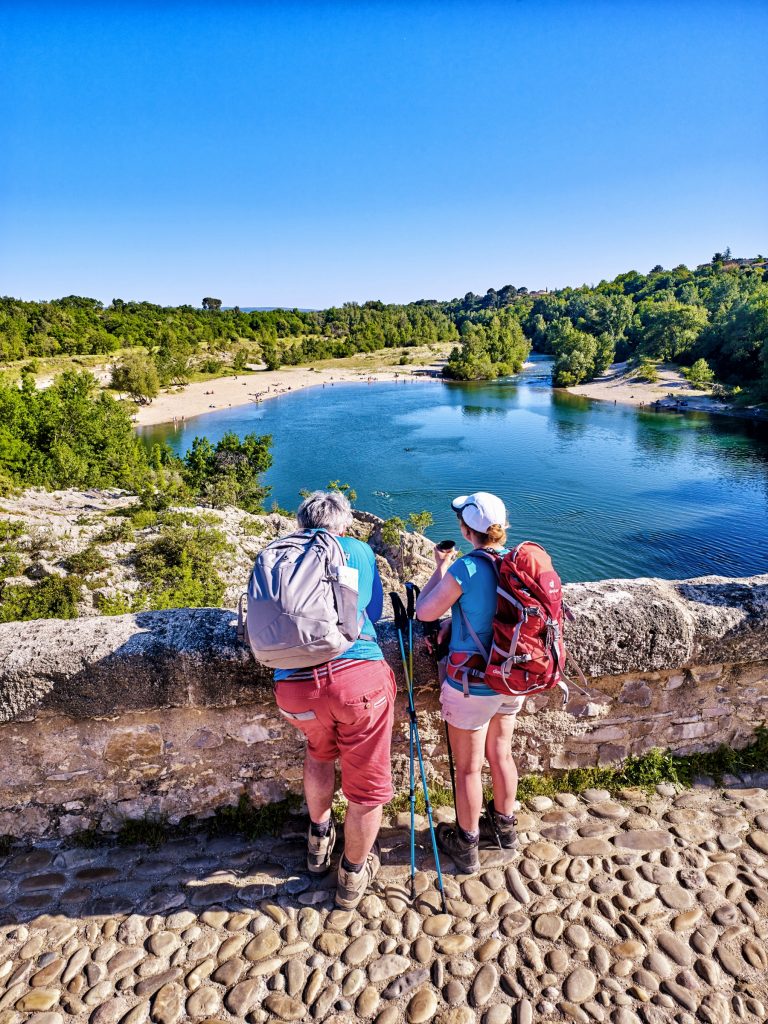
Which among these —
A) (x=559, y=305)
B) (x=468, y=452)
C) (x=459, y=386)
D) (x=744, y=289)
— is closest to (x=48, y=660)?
(x=468, y=452)

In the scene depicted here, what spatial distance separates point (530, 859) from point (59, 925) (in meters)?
2.12

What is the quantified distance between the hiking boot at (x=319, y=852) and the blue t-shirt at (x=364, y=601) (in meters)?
0.86

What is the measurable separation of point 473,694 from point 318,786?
0.84 metres

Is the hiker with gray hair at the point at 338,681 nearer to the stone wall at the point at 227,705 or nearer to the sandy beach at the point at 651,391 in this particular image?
the stone wall at the point at 227,705

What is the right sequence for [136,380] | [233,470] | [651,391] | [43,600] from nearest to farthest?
[43,600] → [233,470] → [136,380] → [651,391]

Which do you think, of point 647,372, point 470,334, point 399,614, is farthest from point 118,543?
point 470,334

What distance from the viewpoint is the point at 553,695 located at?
3182mm

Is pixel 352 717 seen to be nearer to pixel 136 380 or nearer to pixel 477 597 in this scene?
pixel 477 597

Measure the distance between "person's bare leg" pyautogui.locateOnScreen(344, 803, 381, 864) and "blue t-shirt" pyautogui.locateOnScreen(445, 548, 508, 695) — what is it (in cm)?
68

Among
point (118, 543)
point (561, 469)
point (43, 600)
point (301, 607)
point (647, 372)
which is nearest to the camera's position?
point (301, 607)

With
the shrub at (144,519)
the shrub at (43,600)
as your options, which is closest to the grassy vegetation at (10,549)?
the shrub at (43,600)

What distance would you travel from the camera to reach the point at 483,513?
2.64m

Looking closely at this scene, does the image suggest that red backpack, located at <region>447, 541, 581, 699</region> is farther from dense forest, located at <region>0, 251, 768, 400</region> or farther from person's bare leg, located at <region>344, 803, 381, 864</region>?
dense forest, located at <region>0, 251, 768, 400</region>

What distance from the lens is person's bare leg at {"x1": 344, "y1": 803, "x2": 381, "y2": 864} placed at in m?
2.55
